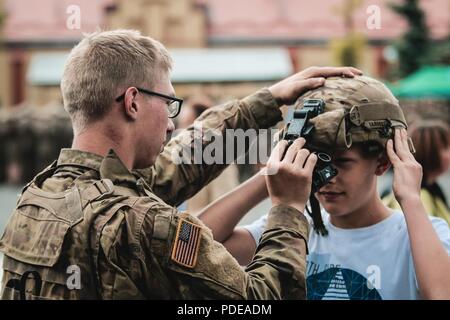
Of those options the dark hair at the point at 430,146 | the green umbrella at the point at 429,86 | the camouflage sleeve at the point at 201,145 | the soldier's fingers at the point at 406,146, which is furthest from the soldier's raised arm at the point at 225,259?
the green umbrella at the point at 429,86

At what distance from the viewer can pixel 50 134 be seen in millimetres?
16781

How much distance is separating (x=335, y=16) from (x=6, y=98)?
16551 millimetres

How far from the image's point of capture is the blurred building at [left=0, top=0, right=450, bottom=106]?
3145 centimetres

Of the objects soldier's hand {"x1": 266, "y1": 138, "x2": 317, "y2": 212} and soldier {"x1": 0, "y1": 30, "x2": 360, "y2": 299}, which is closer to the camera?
soldier {"x1": 0, "y1": 30, "x2": 360, "y2": 299}

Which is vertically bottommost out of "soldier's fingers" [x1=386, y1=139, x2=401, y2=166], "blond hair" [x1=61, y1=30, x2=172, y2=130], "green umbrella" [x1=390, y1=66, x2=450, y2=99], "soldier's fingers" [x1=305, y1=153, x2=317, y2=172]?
"green umbrella" [x1=390, y1=66, x2=450, y2=99]

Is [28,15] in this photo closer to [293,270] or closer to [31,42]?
[31,42]

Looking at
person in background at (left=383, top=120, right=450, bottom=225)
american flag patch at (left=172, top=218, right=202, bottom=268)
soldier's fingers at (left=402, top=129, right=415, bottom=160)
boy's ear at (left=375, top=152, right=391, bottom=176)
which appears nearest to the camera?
american flag patch at (left=172, top=218, right=202, bottom=268)

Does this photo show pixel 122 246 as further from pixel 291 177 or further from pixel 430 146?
pixel 430 146

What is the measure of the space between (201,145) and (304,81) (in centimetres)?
50

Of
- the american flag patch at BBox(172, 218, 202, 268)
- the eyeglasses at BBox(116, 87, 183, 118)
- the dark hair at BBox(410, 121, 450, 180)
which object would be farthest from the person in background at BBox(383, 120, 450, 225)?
the american flag patch at BBox(172, 218, 202, 268)

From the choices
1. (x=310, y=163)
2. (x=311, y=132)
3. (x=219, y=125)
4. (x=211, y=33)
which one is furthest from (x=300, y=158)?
(x=211, y=33)

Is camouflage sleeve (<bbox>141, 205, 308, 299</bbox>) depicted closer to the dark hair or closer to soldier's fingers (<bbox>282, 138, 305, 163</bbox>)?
soldier's fingers (<bbox>282, 138, 305, 163</bbox>)

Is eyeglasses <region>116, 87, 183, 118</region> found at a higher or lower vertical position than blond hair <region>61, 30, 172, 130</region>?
lower
